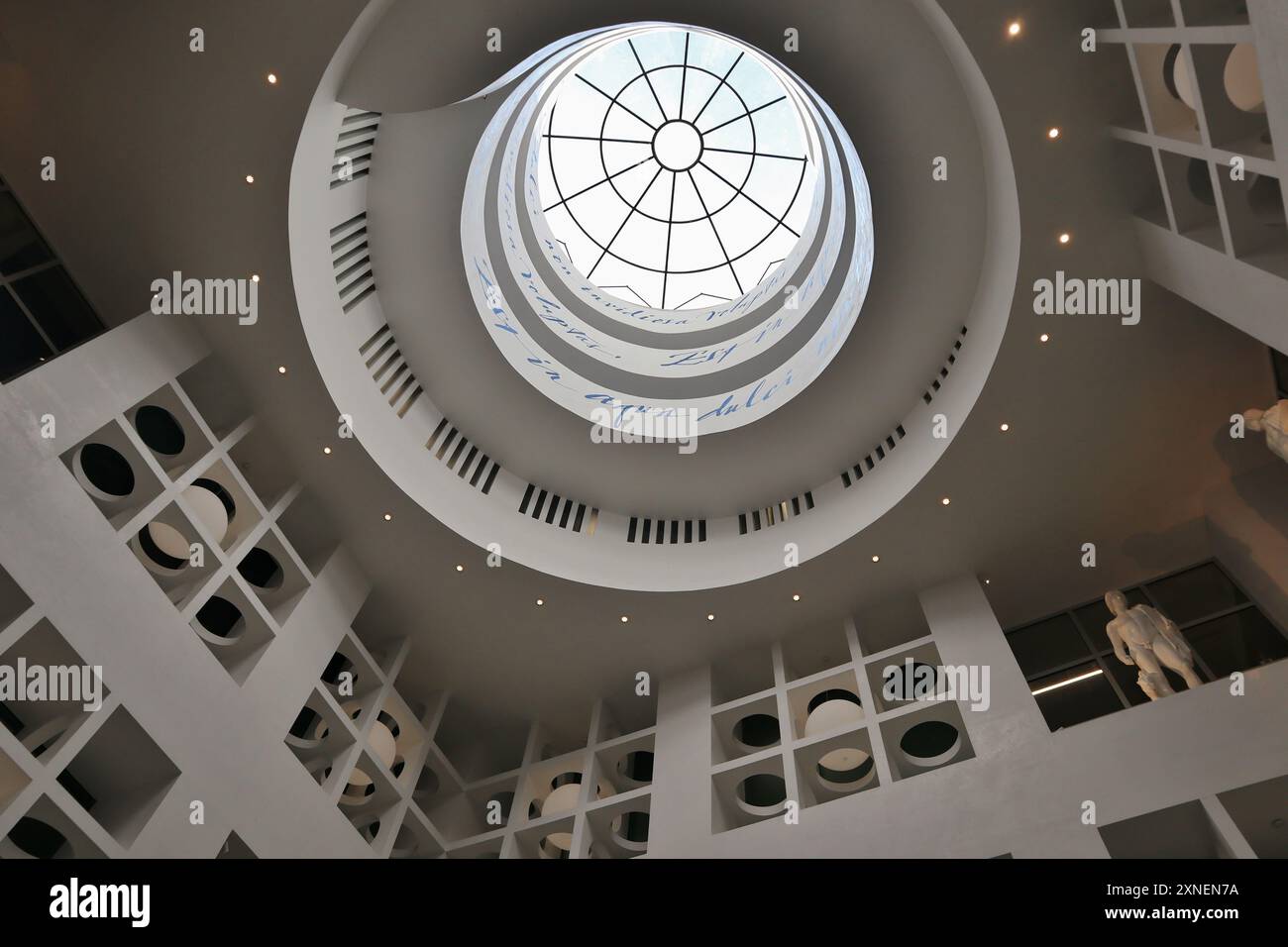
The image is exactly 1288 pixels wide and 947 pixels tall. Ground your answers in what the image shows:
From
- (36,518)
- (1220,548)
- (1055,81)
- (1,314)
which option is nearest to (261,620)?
(36,518)

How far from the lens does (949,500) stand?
46.6 feet

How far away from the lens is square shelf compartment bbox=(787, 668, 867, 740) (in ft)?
45.3

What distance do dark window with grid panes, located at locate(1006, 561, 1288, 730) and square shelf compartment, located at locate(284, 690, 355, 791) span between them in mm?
10381

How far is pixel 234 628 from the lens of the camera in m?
13.0

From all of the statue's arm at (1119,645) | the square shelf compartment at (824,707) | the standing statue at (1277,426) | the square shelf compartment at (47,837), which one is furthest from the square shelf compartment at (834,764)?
the square shelf compartment at (47,837)

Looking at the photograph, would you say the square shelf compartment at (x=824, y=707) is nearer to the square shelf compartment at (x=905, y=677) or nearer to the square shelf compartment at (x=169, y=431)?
the square shelf compartment at (x=905, y=677)

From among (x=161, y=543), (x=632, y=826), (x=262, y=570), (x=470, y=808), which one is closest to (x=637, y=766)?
(x=632, y=826)

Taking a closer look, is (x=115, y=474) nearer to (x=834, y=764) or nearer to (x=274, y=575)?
(x=274, y=575)

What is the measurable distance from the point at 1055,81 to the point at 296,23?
9.09 meters

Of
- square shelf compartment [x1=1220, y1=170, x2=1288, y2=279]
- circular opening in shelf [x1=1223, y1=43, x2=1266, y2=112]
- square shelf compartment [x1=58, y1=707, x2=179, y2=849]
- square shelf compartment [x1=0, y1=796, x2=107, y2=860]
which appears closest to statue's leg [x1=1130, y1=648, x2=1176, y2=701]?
square shelf compartment [x1=1220, y1=170, x2=1288, y2=279]

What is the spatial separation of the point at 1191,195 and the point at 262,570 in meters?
13.6

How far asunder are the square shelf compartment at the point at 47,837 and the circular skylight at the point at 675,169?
508 inches

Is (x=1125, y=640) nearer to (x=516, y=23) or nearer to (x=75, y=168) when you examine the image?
(x=516, y=23)
